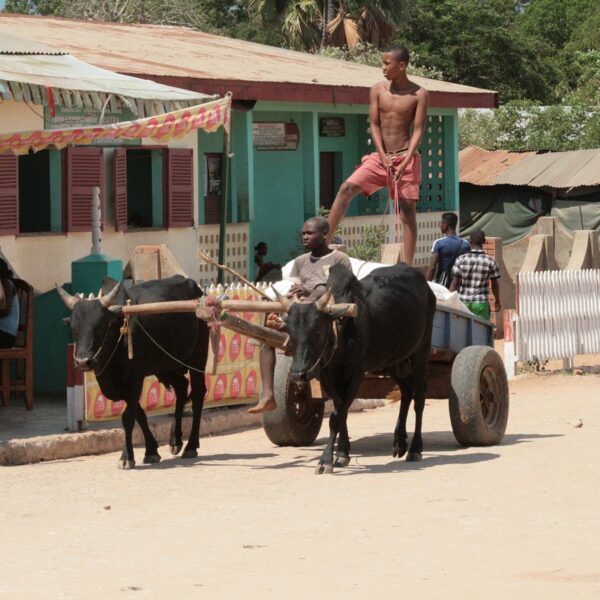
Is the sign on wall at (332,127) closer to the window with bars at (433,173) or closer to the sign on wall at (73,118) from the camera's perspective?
the window with bars at (433,173)

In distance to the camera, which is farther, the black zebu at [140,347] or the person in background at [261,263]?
the person in background at [261,263]

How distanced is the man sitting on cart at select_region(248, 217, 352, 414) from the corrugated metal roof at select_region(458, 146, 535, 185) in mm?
20773

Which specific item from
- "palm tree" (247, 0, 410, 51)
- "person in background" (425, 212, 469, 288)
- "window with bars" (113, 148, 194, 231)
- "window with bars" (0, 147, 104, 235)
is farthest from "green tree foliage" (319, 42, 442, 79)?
"person in background" (425, 212, 469, 288)

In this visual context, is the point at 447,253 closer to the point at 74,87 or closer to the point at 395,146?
the point at 395,146

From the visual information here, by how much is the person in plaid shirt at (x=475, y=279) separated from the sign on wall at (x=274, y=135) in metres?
7.21

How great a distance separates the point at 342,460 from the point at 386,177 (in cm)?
320

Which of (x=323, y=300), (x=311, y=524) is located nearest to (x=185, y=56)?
(x=323, y=300)

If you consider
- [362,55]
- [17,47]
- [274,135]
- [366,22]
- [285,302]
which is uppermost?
[366,22]

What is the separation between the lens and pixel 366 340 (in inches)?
434

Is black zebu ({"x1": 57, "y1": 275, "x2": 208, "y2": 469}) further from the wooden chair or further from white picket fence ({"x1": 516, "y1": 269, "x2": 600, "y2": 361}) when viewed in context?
white picket fence ({"x1": 516, "y1": 269, "x2": 600, "y2": 361})

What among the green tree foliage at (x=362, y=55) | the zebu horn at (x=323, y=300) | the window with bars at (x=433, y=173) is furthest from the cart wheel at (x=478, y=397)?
the green tree foliage at (x=362, y=55)

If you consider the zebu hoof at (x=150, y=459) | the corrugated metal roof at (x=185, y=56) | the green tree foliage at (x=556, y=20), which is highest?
the green tree foliage at (x=556, y=20)

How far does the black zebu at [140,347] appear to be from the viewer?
36.1 feet

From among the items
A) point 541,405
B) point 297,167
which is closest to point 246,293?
point 541,405
